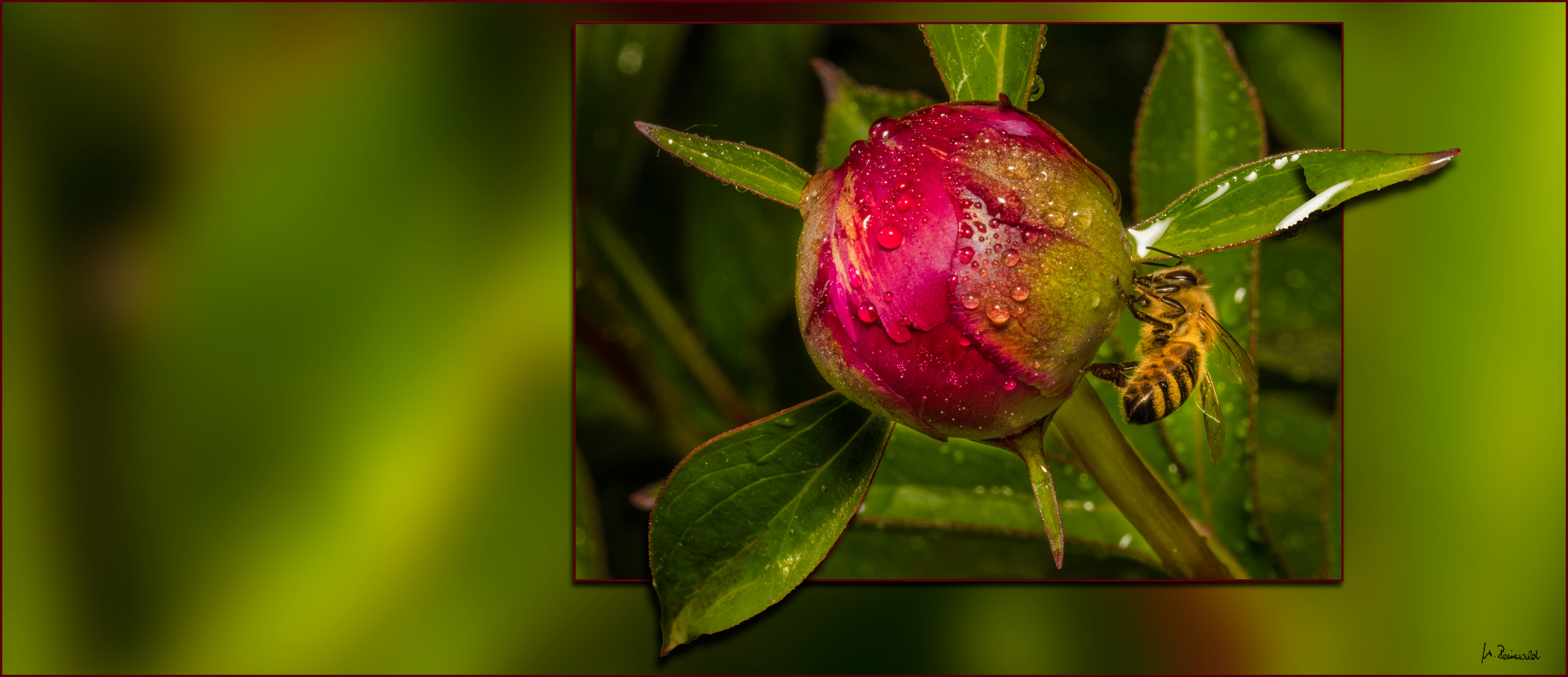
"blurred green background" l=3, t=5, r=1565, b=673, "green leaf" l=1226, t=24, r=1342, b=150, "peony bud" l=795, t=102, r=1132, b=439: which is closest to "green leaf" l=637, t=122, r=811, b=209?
"peony bud" l=795, t=102, r=1132, b=439

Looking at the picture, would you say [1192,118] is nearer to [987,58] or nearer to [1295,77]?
[1295,77]

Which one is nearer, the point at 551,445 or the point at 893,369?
the point at 893,369

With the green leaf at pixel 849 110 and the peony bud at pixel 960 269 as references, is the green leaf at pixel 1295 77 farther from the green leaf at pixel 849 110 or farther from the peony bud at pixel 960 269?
the peony bud at pixel 960 269

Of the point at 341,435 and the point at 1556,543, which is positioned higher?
the point at 341,435

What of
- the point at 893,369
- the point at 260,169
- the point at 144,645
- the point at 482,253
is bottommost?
the point at 144,645

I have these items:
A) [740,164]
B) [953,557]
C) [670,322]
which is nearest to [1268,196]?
[740,164]

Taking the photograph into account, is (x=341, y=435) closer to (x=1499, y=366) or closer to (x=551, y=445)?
(x=551, y=445)

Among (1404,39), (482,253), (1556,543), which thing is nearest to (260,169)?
(482,253)
